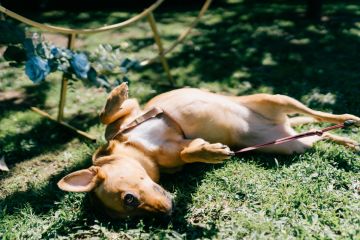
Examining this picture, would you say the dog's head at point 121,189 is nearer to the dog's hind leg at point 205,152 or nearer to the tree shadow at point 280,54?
the dog's hind leg at point 205,152

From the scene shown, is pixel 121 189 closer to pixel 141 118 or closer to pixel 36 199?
pixel 141 118

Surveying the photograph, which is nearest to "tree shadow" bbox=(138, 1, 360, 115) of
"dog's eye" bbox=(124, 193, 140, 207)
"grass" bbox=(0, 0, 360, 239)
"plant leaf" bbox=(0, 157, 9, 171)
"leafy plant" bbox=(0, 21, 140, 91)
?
"grass" bbox=(0, 0, 360, 239)

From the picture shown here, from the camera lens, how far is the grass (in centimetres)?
340

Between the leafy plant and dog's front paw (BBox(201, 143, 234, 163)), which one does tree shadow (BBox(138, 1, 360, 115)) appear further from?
dog's front paw (BBox(201, 143, 234, 163))

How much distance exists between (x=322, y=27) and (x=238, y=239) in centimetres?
568

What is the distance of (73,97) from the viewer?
602 cm

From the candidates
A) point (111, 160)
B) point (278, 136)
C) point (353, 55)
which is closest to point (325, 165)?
point (278, 136)

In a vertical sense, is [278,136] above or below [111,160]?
below

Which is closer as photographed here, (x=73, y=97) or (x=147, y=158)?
(x=147, y=158)

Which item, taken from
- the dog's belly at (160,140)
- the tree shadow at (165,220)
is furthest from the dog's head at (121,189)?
the dog's belly at (160,140)

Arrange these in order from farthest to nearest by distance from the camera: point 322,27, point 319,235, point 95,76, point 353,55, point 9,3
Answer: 1. point 9,3
2. point 322,27
3. point 353,55
4. point 95,76
5. point 319,235

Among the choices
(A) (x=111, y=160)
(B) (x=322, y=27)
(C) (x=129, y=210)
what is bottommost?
(B) (x=322, y=27)

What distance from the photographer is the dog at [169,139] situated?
3262 millimetres

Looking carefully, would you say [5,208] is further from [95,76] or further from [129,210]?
[95,76]
